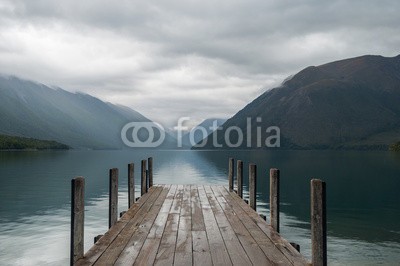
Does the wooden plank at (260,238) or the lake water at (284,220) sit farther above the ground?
the wooden plank at (260,238)

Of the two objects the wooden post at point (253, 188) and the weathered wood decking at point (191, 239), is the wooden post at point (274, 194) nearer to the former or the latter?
the weathered wood decking at point (191, 239)

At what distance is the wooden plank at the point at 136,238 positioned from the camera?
28.5 ft

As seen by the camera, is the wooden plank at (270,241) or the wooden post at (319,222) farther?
the wooden plank at (270,241)

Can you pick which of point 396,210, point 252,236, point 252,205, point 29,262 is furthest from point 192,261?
point 396,210

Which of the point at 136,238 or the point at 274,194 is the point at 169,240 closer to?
the point at 136,238

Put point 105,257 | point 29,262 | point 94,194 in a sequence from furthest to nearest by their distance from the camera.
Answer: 1. point 94,194
2. point 29,262
3. point 105,257

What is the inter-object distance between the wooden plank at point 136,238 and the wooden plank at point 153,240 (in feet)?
0.34

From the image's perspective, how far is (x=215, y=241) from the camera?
33.9 ft

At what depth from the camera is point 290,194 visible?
43156mm

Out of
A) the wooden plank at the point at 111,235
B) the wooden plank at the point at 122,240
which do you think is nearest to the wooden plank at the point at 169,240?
the wooden plank at the point at 122,240

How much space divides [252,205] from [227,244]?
7892 mm

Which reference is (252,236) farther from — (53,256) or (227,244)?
(53,256)

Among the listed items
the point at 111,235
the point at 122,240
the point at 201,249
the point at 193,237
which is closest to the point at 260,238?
the point at 193,237

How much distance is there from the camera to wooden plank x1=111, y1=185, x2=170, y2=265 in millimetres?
8680
